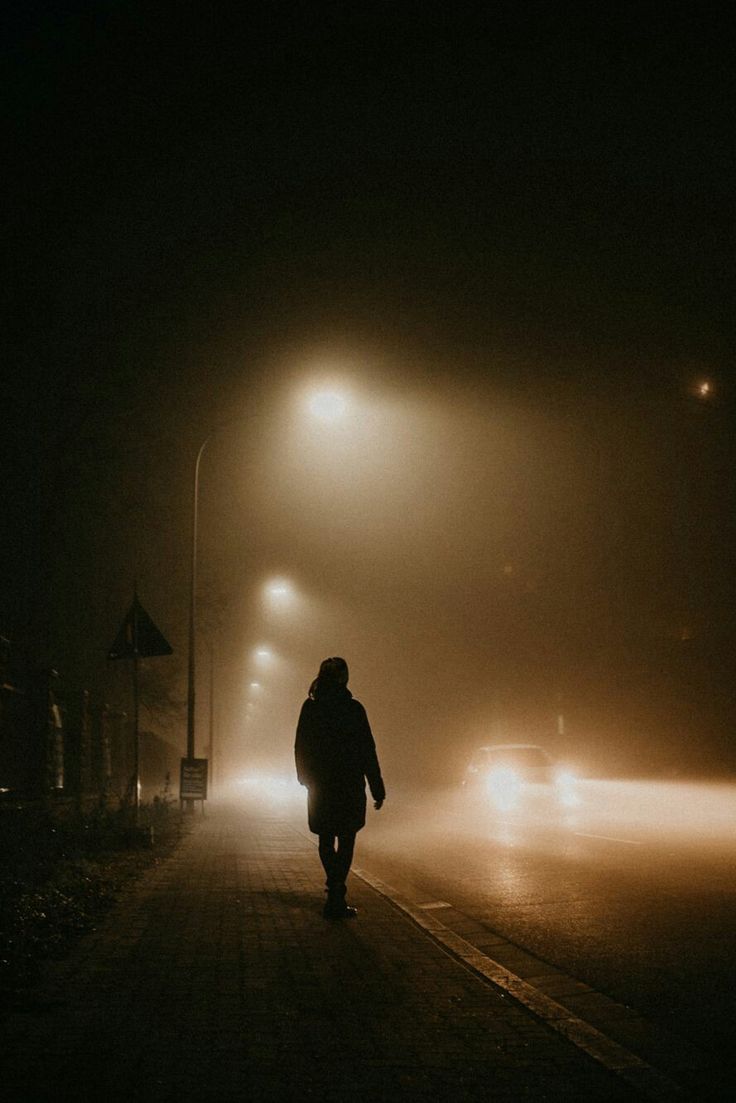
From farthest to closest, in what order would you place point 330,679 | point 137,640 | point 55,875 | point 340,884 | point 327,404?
point 327,404
point 137,640
point 55,875
point 330,679
point 340,884

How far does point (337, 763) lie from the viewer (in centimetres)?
899

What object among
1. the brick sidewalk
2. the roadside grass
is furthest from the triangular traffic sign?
the brick sidewalk

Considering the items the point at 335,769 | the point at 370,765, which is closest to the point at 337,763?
the point at 335,769

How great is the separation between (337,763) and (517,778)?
14764mm

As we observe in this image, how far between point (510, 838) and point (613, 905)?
24.3 feet

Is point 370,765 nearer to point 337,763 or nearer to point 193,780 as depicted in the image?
point 337,763

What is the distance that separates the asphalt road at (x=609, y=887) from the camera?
21.6 feet

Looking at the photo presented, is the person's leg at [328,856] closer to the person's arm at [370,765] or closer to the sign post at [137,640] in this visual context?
the person's arm at [370,765]

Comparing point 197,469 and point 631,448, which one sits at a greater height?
point 631,448

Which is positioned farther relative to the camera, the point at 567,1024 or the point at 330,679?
the point at 330,679

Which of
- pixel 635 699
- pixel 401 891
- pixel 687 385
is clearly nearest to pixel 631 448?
pixel 687 385

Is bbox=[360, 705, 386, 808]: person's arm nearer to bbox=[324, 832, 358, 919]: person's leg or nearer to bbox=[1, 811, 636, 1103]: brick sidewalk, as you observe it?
bbox=[324, 832, 358, 919]: person's leg

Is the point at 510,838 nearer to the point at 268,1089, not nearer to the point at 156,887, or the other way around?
the point at 156,887

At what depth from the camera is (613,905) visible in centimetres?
982
